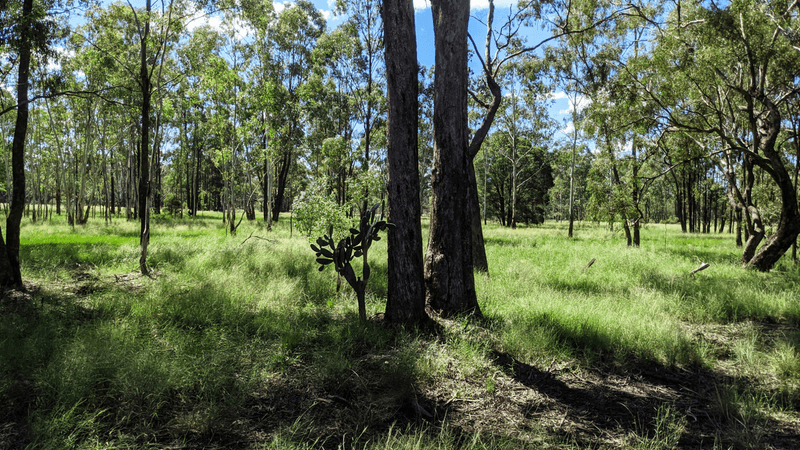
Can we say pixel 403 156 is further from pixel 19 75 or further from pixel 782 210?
pixel 782 210

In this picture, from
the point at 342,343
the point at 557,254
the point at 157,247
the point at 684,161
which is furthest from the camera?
the point at 557,254

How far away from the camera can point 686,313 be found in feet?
19.4

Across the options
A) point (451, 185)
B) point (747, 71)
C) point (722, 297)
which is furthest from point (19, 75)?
point (747, 71)

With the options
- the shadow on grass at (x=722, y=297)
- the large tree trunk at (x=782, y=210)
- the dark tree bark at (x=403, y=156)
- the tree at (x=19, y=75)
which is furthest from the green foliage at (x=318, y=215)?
the large tree trunk at (x=782, y=210)

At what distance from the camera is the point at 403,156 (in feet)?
15.1

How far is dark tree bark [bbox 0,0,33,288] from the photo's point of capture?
6.16 metres

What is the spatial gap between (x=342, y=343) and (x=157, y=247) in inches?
343

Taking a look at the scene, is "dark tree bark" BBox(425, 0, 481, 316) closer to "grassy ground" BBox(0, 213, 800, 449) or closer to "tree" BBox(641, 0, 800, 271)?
"grassy ground" BBox(0, 213, 800, 449)

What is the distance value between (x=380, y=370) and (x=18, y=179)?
7.52 m

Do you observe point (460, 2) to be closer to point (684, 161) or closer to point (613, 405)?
point (613, 405)

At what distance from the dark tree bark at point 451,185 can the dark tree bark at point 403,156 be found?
53 centimetres

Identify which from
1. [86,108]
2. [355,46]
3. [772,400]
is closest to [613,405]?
[772,400]

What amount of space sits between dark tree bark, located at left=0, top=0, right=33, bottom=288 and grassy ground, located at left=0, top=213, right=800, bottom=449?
1.42 ft

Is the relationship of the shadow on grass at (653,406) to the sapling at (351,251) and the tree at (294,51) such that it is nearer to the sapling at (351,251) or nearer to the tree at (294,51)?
the sapling at (351,251)
